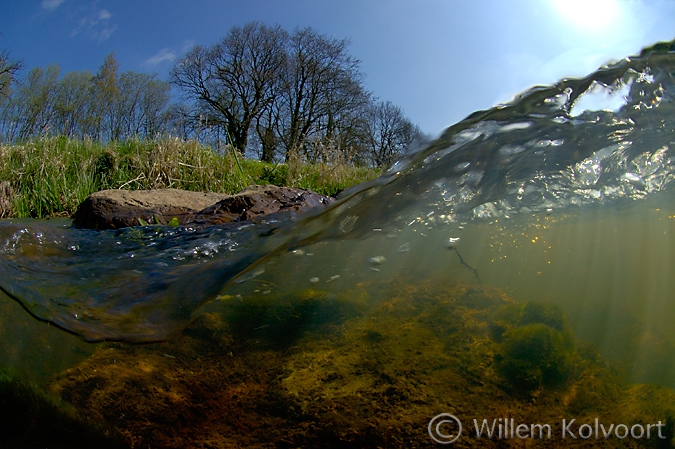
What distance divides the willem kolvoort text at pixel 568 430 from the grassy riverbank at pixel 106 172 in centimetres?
783

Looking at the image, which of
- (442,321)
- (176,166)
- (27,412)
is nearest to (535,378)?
(442,321)

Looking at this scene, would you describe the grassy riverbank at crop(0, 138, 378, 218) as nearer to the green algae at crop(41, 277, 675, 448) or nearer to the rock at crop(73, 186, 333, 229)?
the rock at crop(73, 186, 333, 229)

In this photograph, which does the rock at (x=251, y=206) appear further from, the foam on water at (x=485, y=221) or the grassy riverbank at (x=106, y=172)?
the grassy riverbank at (x=106, y=172)

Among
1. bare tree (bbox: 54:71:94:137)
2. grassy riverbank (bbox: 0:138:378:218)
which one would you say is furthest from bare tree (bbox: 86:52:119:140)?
grassy riverbank (bbox: 0:138:378:218)

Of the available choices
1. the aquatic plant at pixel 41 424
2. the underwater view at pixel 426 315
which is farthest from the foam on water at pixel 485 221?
the aquatic plant at pixel 41 424

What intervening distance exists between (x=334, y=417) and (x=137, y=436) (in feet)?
2.44

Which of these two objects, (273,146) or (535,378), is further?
(273,146)

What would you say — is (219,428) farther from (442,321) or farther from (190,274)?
(190,274)

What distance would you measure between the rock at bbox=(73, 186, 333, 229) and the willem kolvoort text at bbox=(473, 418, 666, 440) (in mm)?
3755

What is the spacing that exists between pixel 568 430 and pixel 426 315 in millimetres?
524

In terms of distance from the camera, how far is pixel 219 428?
157 centimetres

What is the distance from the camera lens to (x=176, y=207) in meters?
5.84

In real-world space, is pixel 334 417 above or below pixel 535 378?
below

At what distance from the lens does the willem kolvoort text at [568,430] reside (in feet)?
4.31
